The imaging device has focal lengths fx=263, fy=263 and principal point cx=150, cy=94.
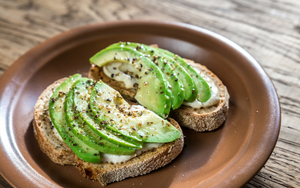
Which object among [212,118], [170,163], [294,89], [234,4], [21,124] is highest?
[234,4]

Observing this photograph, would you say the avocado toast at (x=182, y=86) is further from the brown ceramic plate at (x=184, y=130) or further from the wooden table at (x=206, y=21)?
the wooden table at (x=206, y=21)

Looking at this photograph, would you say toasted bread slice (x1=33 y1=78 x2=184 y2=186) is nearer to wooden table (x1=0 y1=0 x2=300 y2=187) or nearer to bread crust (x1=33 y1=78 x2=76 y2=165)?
bread crust (x1=33 y1=78 x2=76 y2=165)

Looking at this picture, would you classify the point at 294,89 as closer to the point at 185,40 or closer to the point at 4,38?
the point at 185,40

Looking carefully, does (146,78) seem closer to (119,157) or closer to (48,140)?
(119,157)

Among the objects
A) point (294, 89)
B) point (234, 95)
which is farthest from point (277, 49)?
point (234, 95)

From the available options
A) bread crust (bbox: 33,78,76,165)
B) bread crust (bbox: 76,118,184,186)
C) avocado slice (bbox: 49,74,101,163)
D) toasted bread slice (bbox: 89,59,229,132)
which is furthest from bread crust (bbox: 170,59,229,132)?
bread crust (bbox: 33,78,76,165)

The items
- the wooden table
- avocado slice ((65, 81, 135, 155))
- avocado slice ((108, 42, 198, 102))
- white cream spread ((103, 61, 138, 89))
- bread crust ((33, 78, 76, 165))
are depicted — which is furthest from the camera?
the wooden table

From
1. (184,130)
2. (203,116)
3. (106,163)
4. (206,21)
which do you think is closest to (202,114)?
(203,116)
